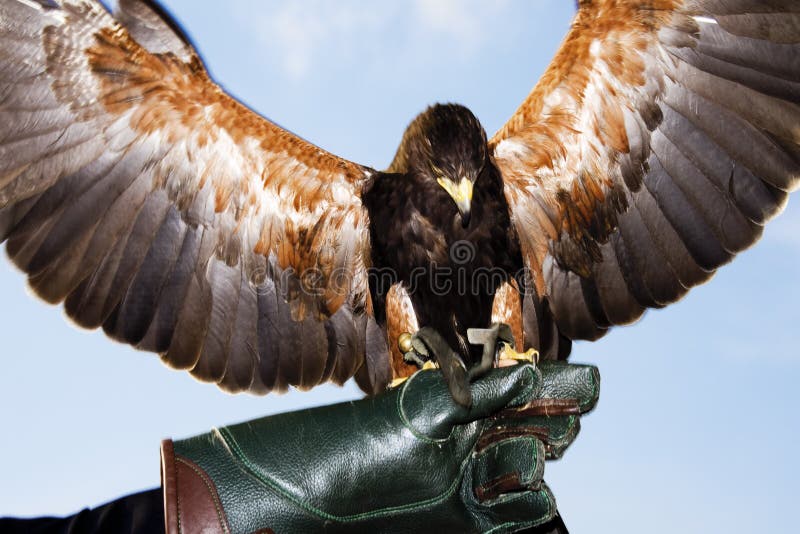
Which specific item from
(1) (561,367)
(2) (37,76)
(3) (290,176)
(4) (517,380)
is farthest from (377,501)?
(2) (37,76)

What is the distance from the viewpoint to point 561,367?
372cm

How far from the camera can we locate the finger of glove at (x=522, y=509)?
11.0 ft

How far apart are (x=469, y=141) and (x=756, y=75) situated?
1.93 m

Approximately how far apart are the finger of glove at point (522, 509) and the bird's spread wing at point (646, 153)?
2335 millimetres

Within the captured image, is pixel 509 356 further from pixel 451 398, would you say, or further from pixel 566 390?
pixel 451 398

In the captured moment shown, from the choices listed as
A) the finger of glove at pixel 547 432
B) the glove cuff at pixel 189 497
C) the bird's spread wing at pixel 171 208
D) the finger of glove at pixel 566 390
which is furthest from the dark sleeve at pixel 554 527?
the glove cuff at pixel 189 497

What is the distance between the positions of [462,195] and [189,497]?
2.70 m

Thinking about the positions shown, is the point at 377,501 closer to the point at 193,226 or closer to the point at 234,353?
the point at 234,353

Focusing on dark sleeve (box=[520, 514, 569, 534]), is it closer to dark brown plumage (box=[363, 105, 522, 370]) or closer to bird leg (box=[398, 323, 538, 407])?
bird leg (box=[398, 323, 538, 407])

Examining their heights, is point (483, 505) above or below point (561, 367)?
below

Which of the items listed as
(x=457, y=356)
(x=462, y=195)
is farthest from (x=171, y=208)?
(x=457, y=356)

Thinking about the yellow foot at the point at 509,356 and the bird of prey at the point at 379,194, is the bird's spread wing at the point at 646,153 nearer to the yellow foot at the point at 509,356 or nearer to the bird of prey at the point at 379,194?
the bird of prey at the point at 379,194

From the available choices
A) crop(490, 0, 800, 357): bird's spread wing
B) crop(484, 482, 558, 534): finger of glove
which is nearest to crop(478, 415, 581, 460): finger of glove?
crop(484, 482, 558, 534): finger of glove

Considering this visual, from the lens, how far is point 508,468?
3.40 meters
